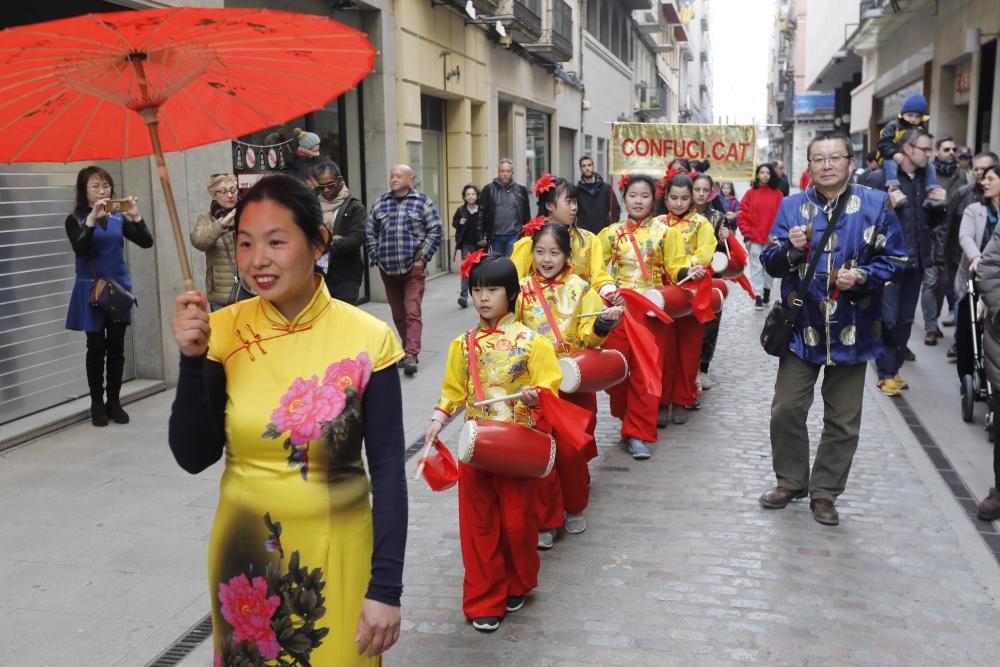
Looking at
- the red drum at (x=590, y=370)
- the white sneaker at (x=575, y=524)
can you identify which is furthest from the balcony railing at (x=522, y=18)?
the white sneaker at (x=575, y=524)

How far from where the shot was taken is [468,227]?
14.1m

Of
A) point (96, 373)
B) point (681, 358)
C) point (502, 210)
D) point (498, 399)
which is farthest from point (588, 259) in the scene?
point (502, 210)

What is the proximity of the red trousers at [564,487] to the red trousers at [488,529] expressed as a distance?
0.55m

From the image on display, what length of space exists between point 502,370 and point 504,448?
15.0 inches

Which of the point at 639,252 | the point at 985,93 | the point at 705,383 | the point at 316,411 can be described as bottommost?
the point at 705,383

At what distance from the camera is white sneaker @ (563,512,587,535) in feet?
17.5

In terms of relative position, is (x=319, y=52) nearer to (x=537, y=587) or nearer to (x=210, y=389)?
(x=210, y=389)

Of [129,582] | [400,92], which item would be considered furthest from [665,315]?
[400,92]

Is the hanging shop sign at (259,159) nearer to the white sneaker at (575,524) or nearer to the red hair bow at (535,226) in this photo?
the red hair bow at (535,226)

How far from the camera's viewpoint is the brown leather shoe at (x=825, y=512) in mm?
5435

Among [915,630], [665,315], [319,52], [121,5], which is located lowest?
[915,630]

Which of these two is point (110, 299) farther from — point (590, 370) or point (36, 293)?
point (590, 370)

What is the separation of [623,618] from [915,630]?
1.24 metres

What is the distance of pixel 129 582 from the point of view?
459cm
